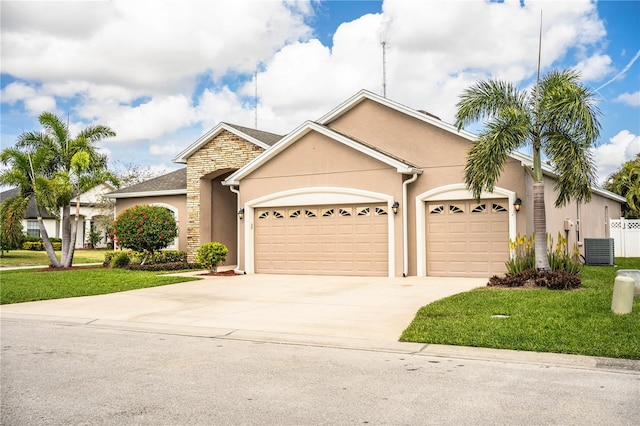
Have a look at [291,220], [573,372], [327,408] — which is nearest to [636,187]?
[291,220]

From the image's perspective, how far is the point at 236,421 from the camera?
4.97 m

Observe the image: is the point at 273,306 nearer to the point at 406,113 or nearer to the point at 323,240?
the point at 323,240

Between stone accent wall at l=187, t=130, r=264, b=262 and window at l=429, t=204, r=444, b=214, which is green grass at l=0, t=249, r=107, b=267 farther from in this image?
window at l=429, t=204, r=444, b=214

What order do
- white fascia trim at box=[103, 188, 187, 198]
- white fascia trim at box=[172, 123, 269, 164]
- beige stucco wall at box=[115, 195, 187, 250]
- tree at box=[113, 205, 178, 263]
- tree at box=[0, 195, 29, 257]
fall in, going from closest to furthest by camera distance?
tree at box=[113, 205, 178, 263] → white fascia trim at box=[172, 123, 269, 164] → tree at box=[0, 195, 29, 257] → white fascia trim at box=[103, 188, 187, 198] → beige stucco wall at box=[115, 195, 187, 250]

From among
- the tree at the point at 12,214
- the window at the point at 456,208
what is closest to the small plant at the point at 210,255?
the window at the point at 456,208

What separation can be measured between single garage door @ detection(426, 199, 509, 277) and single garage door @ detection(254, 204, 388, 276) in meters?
1.51

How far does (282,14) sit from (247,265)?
8244 mm

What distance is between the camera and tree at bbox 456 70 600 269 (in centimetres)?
1313

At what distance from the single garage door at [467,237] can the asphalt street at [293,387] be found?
9.49 metres

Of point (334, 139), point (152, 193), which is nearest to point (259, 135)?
point (152, 193)

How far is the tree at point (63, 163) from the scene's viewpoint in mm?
22172

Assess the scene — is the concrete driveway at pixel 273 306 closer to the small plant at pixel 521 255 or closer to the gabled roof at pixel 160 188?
the small plant at pixel 521 255

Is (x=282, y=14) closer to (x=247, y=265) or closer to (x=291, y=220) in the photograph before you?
(x=291, y=220)

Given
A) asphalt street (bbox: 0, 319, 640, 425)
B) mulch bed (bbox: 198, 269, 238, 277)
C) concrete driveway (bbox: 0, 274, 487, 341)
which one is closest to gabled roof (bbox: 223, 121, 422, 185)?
mulch bed (bbox: 198, 269, 238, 277)
